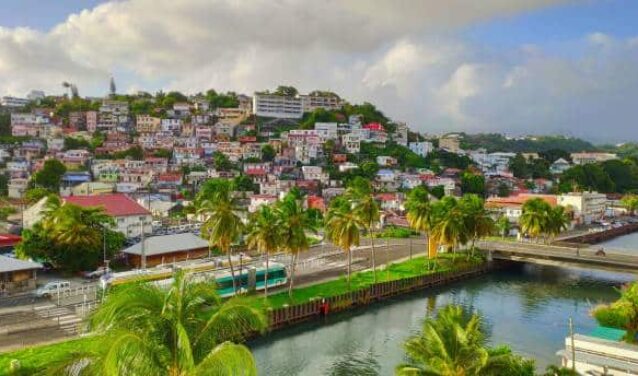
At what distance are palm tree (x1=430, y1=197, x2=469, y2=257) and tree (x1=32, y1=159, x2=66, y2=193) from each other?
251ft

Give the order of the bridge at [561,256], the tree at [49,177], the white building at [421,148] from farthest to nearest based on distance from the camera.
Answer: the white building at [421,148] < the tree at [49,177] < the bridge at [561,256]

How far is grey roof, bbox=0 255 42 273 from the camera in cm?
4679

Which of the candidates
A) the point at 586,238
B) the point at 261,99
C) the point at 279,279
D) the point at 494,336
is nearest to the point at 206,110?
the point at 261,99

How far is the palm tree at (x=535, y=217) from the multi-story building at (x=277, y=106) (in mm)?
116405

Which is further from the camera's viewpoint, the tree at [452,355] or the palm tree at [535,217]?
the palm tree at [535,217]

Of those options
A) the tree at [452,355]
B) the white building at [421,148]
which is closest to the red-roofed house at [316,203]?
the white building at [421,148]

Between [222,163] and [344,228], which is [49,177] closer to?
[222,163]

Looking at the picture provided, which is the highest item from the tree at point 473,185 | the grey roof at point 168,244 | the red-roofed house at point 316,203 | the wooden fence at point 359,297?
the tree at point 473,185

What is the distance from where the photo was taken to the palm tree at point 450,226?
6081cm

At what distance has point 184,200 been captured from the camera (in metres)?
109

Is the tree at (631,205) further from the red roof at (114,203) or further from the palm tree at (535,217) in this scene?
the red roof at (114,203)

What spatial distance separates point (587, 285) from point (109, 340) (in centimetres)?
6137

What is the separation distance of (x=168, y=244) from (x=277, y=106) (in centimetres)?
12551

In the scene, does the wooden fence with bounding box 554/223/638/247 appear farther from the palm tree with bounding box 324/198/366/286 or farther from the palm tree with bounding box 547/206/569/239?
the palm tree with bounding box 324/198/366/286
